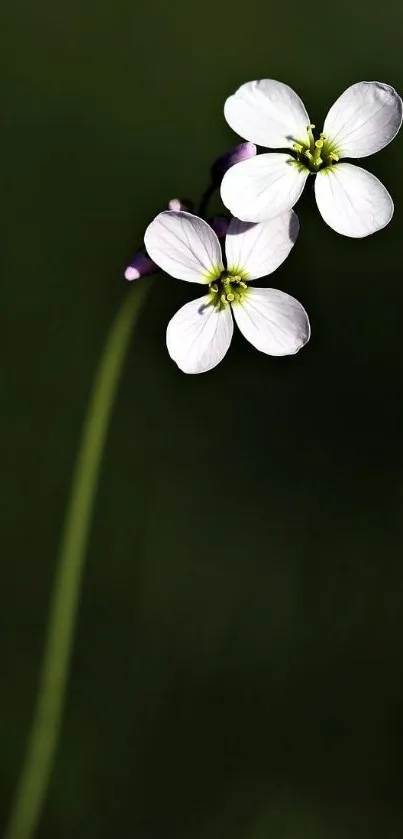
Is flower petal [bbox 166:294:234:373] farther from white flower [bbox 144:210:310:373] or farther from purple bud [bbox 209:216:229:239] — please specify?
purple bud [bbox 209:216:229:239]

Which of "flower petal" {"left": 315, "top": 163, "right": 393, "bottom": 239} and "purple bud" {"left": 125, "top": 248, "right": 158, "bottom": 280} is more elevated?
"flower petal" {"left": 315, "top": 163, "right": 393, "bottom": 239}

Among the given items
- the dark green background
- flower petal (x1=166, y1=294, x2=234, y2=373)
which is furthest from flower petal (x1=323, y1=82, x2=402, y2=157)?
the dark green background

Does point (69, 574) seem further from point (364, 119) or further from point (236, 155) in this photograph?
point (364, 119)

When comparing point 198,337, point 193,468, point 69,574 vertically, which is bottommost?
point 69,574

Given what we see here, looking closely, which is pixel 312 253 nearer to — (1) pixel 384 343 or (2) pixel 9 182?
(1) pixel 384 343

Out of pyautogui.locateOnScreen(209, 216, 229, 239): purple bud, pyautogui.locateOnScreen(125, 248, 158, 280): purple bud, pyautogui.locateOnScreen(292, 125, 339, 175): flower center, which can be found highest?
pyautogui.locateOnScreen(292, 125, 339, 175): flower center

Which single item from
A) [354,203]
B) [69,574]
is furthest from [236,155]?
[69,574]
